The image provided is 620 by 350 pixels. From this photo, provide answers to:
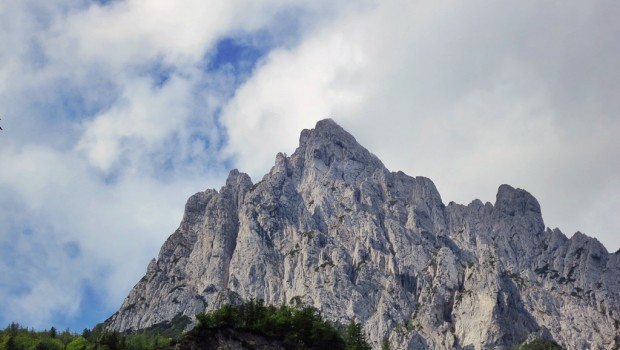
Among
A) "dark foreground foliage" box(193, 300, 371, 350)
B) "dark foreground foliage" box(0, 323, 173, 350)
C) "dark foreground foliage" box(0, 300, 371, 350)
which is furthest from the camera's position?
"dark foreground foliage" box(0, 323, 173, 350)

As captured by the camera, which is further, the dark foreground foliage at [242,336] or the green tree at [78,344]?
the green tree at [78,344]

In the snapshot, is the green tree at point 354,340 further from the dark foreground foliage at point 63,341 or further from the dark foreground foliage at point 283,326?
the dark foreground foliage at point 63,341

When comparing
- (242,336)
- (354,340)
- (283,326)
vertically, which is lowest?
(242,336)

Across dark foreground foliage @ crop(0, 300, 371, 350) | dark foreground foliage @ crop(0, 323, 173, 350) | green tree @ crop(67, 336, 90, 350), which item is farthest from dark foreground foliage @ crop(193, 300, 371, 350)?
green tree @ crop(67, 336, 90, 350)

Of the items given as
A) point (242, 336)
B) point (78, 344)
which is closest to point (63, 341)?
point (78, 344)

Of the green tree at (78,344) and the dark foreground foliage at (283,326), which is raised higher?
the green tree at (78,344)

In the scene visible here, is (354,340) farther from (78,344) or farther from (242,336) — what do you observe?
(78,344)

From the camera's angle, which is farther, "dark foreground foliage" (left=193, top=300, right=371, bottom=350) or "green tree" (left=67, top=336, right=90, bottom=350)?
"green tree" (left=67, top=336, right=90, bottom=350)

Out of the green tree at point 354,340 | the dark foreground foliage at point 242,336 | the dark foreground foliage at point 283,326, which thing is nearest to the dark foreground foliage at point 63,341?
the dark foreground foliage at point 242,336

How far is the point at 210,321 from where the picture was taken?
511ft

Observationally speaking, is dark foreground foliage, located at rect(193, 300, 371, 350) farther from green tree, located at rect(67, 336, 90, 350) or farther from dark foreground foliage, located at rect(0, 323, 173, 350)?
green tree, located at rect(67, 336, 90, 350)

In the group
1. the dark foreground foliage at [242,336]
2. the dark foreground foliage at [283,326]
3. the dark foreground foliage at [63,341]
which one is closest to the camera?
the dark foreground foliage at [242,336]

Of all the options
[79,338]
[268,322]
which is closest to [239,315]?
[268,322]

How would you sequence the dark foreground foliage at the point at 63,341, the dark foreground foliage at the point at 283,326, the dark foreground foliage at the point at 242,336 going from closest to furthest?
the dark foreground foliage at the point at 242,336, the dark foreground foliage at the point at 283,326, the dark foreground foliage at the point at 63,341
